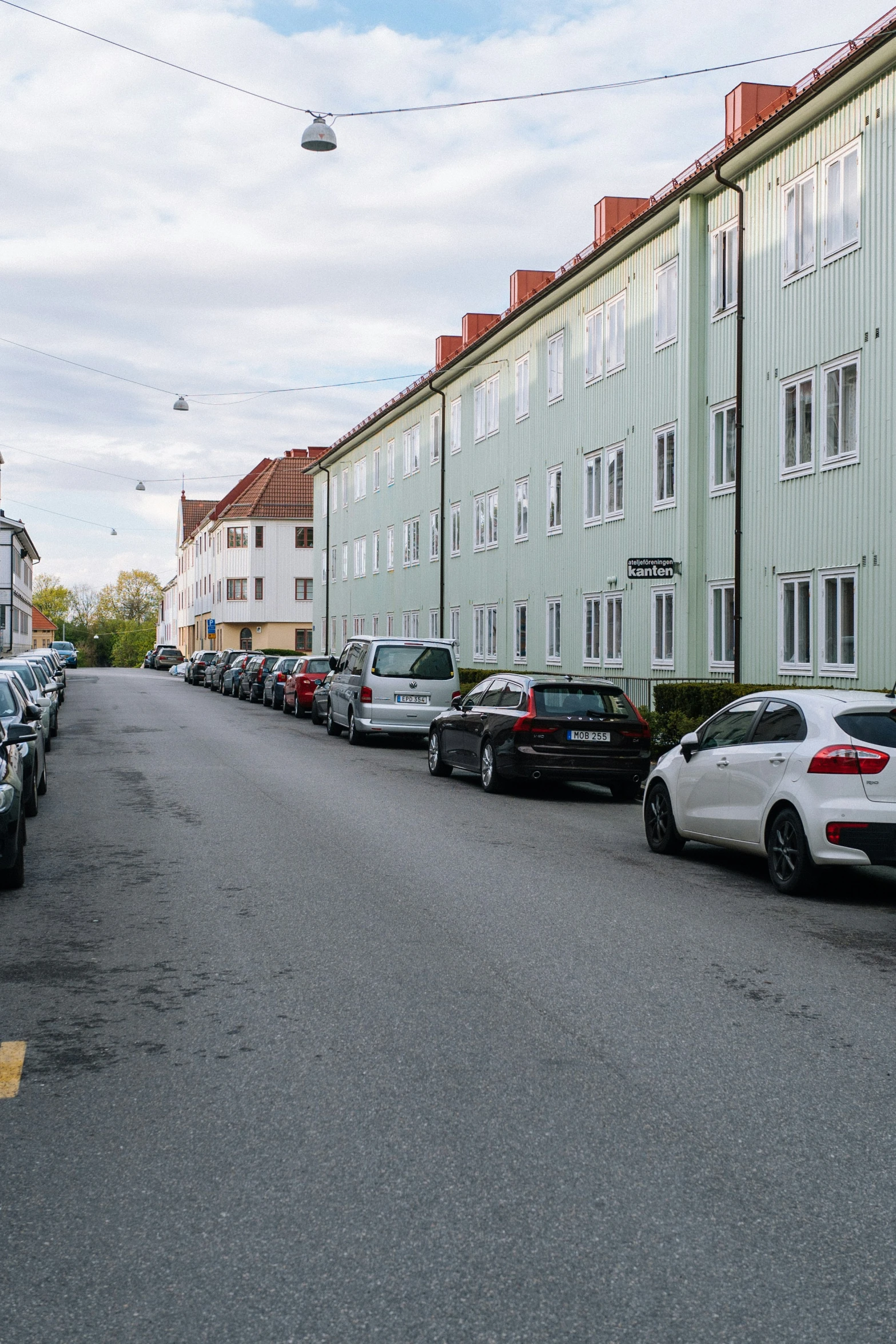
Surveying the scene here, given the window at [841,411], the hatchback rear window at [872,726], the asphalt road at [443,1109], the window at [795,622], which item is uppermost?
the window at [841,411]

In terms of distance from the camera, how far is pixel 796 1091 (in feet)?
16.4

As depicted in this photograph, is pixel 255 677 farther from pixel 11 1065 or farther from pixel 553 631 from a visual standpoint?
pixel 11 1065

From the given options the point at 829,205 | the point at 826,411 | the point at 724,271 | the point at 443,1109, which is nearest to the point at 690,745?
the point at 443,1109

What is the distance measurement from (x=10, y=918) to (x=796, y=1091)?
17.0 ft

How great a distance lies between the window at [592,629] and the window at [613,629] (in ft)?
1.53

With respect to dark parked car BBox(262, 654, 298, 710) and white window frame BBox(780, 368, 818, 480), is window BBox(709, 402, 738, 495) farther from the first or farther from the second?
dark parked car BBox(262, 654, 298, 710)

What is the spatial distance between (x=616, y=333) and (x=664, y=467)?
403 cm

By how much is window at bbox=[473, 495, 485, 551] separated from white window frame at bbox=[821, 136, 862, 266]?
18.4m

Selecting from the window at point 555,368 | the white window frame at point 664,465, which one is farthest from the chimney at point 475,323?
the white window frame at point 664,465

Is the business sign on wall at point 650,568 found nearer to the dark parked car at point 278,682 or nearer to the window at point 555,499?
the window at point 555,499

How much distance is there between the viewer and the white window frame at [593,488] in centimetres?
2967

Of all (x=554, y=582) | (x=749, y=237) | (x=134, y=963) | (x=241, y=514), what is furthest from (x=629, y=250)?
(x=241, y=514)

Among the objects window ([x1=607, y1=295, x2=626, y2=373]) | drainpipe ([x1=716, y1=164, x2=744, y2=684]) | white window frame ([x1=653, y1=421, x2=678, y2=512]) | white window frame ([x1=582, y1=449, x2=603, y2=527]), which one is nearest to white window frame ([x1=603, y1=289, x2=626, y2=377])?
window ([x1=607, y1=295, x2=626, y2=373])

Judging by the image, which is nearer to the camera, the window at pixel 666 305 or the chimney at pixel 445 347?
the window at pixel 666 305
